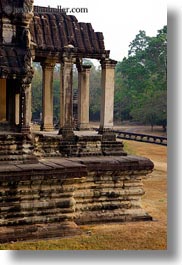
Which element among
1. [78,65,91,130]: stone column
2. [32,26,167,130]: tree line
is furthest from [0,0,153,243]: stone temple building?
[32,26,167,130]: tree line

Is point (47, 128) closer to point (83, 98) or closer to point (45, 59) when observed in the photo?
point (83, 98)

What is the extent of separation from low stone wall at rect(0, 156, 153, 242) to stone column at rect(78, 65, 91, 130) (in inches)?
108

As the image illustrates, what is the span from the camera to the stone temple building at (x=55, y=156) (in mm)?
8086

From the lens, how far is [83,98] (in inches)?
482

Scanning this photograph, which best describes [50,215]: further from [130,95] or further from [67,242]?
[130,95]

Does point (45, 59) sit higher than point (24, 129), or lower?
higher

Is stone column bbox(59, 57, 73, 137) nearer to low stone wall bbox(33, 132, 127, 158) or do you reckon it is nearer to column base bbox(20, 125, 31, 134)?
low stone wall bbox(33, 132, 127, 158)

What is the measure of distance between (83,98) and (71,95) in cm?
223

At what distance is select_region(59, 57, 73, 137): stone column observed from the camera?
32.7 feet

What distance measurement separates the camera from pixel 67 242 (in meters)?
7.93

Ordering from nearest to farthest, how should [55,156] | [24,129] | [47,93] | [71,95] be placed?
[24,129] → [55,156] → [71,95] → [47,93]

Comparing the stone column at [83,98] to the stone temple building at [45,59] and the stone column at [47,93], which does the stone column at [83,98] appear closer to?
the stone temple building at [45,59]

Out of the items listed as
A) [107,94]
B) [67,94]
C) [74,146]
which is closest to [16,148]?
[74,146]

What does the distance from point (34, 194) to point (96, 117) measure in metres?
46.8
